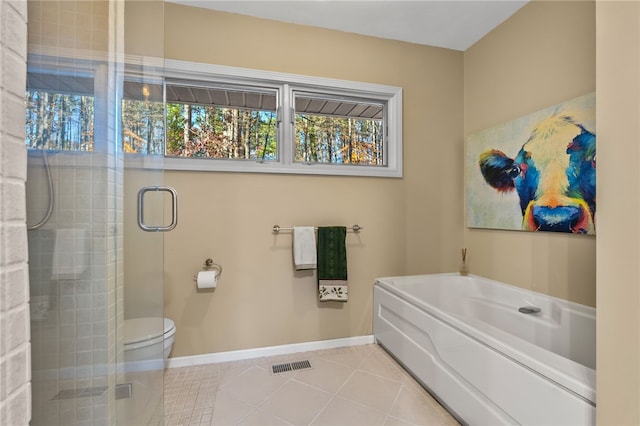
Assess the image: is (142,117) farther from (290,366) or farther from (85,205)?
(290,366)

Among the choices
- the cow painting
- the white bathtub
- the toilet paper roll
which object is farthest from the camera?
the toilet paper roll

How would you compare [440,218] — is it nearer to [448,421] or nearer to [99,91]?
[448,421]

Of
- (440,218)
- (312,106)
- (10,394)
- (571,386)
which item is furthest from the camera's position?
(440,218)

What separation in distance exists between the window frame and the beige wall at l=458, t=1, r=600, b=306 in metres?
0.74

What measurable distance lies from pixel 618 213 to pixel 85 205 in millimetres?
1621

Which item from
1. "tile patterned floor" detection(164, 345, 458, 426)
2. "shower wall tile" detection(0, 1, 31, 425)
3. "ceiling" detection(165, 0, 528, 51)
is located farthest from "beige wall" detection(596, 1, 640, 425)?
"shower wall tile" detection(0, 1, 31, 425)

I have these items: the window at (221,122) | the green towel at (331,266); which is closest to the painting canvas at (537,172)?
the green towel at (331,266)

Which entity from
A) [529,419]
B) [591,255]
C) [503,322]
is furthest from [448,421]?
[591,255]

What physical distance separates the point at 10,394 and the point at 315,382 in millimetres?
1593

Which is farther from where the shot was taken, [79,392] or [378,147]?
[378,147]

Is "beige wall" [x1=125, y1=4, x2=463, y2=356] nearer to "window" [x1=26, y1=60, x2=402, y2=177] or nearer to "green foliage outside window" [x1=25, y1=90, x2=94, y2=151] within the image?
"window" [x1=26, y1=60, x2=402, y2=177]

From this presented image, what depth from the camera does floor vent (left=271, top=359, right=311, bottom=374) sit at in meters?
2.03

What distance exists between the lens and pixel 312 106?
2455 mm

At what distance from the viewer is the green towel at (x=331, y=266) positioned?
2.26m
